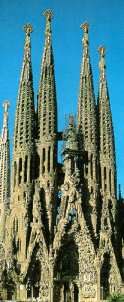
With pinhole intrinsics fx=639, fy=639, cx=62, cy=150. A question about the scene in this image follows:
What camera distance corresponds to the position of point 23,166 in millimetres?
48781

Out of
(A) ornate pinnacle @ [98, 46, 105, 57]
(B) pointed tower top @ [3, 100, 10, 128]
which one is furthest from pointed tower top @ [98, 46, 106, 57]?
(B) pointed tower top @ [3, 100, 10, 128]

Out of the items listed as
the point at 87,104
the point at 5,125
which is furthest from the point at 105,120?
the point at 5,125

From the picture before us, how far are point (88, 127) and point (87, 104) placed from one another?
2.11 meters

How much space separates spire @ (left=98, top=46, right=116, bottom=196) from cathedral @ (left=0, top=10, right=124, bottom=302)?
8 cm

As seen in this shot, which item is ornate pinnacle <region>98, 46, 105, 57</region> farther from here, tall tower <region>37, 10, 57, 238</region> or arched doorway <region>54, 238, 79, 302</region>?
arched doorway <region>54, 238, 79, 302</region>

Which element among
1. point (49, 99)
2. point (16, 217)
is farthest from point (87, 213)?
point (49, 99)

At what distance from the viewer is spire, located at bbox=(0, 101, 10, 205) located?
6562 centimetres

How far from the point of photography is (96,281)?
4516 centimetres

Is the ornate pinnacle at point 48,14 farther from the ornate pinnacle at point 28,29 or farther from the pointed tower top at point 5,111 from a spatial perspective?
the pointed tower top at point 5,111

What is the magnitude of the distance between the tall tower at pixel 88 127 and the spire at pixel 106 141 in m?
0.82

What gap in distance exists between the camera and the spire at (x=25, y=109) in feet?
163

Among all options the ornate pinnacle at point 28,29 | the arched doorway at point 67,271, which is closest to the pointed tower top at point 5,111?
the ornate pinnacle at point 28,29

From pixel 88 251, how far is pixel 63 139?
33.3 ft

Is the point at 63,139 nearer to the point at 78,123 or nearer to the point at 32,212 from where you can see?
the point at 78,123
